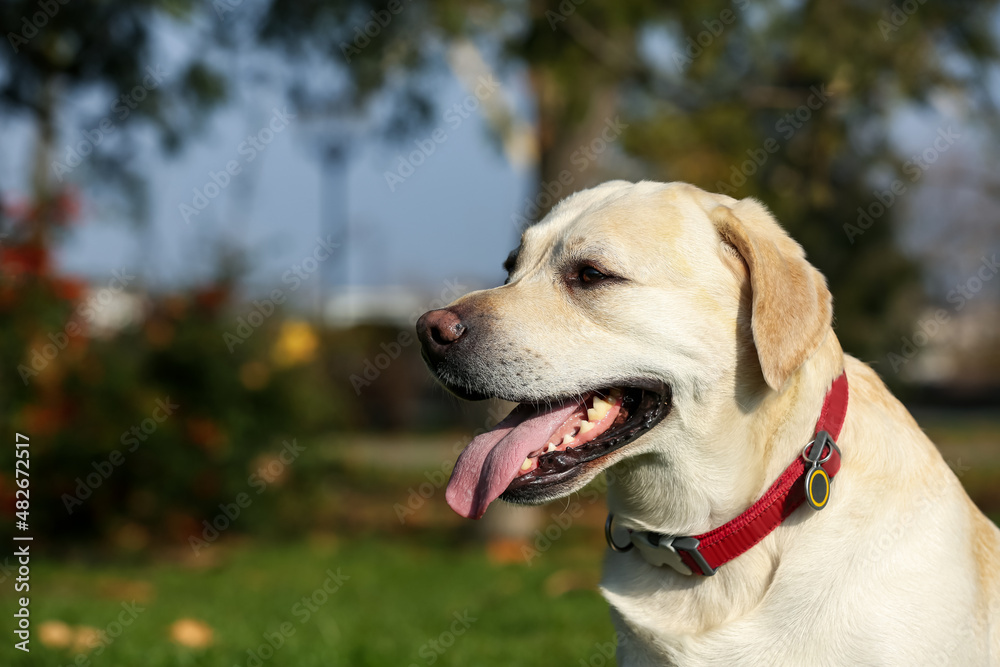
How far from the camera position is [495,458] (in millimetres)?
2793

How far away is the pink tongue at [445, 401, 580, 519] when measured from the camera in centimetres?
275

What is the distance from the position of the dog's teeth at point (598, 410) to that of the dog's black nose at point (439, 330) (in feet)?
1.51

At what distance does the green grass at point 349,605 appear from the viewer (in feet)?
15.2

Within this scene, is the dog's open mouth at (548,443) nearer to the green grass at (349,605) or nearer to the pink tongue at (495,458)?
the pink tongue at (495,458)

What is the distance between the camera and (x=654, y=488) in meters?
2.83

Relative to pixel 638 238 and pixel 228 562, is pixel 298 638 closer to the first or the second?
pixel 638 238

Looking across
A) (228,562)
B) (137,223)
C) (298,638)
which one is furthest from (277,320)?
(298,638)

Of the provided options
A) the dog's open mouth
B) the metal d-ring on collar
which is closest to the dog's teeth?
the dog's open mouth

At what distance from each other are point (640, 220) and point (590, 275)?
0.77 ft

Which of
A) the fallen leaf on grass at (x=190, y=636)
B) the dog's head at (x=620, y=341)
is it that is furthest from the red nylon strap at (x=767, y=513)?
the fallen leaf on grass at (x=190, y=636)

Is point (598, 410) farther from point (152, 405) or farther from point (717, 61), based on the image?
point (152, 405)

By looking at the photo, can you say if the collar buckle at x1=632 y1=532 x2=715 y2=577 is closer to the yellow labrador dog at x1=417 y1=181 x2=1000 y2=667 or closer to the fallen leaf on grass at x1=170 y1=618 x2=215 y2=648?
the yellow labrador dog at x1=417 y1=181 x2=1000 y2=667

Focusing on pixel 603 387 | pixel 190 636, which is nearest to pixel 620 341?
pixel 603 387

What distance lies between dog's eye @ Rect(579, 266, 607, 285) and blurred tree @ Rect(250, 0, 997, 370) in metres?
5.00
